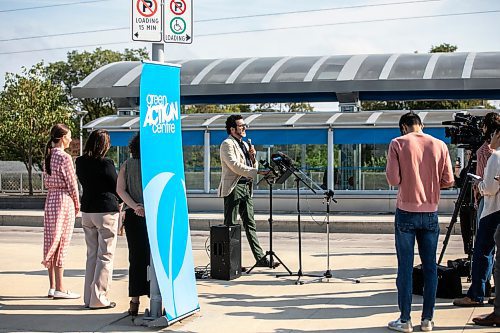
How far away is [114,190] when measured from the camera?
8828mm

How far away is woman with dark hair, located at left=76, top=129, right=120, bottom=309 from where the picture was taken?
28.6 feet

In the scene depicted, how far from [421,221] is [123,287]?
4.21 meters

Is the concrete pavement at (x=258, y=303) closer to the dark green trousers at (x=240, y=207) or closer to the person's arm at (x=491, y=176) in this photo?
the dark green trousers at (x=240, y=207)

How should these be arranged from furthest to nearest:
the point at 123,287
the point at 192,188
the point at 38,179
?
the point at 38,179 < the point at 192,188 < the point at 123,287

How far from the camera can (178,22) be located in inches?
316

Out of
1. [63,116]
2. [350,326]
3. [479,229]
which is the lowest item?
[350,326]

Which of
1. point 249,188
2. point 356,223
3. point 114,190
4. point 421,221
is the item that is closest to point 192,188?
point 356,223

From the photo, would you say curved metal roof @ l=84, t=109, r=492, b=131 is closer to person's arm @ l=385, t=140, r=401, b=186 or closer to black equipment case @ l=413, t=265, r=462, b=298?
black equipment case @ l=413, t=265, r=462, b=298

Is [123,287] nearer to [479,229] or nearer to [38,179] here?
[479,229]

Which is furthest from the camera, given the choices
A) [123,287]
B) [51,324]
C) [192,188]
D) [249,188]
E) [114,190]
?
[192,188]

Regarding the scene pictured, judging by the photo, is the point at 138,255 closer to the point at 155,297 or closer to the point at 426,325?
the point at 155,297

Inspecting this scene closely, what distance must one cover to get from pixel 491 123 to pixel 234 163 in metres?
3.51

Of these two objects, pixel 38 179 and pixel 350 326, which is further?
pixel 38 179

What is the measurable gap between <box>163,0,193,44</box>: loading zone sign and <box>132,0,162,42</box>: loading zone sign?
0.09 m
